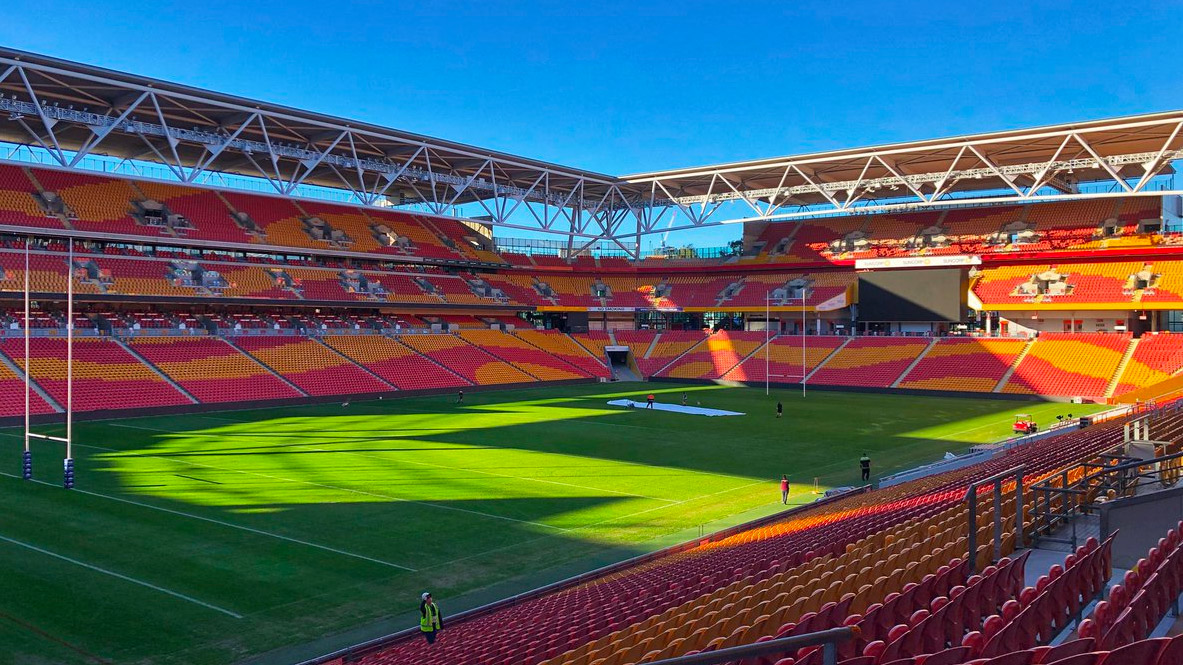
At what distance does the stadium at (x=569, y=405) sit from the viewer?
34.8 ft

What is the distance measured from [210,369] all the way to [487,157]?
23.1 metres

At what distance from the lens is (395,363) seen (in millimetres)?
55844

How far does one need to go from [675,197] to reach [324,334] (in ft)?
99.4

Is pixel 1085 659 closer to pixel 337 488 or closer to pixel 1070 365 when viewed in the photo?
pixel 337 488

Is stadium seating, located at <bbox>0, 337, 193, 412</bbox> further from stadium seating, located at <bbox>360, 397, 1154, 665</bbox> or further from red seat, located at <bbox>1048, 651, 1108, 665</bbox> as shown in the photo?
red seat, located at <bbox>1048, 651, 1108, 665</bbox>

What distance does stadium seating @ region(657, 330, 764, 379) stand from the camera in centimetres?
6456

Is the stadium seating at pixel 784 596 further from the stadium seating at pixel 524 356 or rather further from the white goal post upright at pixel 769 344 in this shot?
the stadium seating at pixel 524 356

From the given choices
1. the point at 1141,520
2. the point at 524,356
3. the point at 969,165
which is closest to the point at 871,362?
the point at 969,165

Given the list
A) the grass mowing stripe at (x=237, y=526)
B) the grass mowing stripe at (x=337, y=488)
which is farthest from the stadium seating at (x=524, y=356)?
the grass mowing stripe at (x=237, y=526)

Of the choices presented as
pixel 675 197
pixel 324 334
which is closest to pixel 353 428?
pixel 324 334

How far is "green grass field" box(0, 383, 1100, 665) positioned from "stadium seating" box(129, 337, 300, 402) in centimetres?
394

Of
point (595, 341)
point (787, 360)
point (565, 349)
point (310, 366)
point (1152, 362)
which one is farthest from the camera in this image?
point (595, 341)

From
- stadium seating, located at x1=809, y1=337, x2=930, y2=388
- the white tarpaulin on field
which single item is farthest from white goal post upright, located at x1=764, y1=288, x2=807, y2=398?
the white tarpaulin on field

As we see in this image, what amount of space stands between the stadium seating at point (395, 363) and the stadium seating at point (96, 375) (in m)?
13.4
